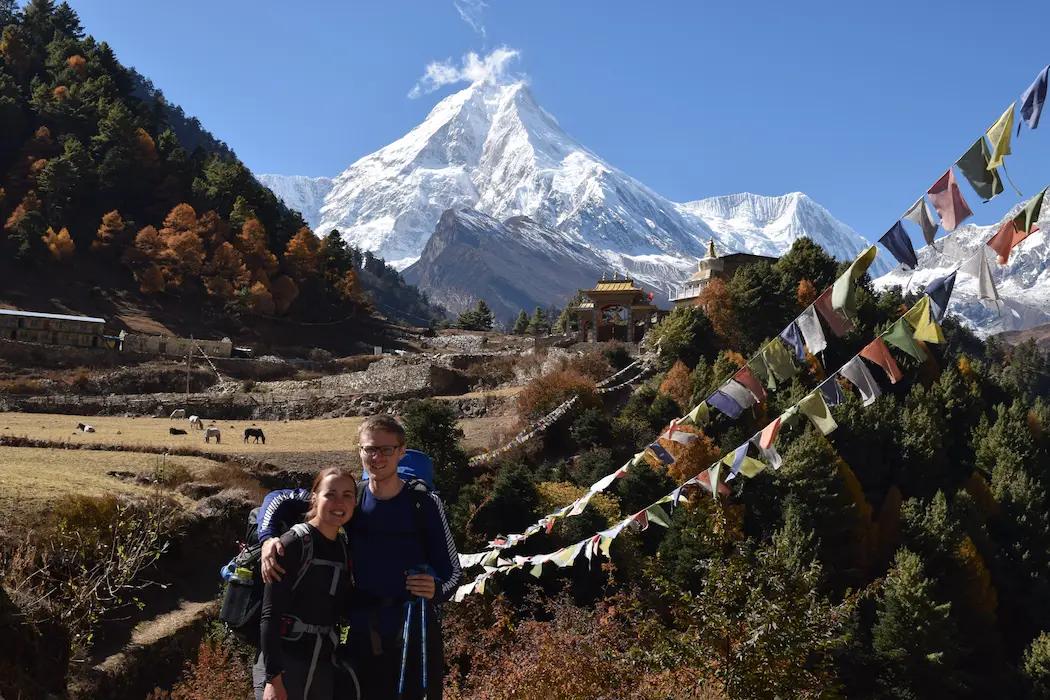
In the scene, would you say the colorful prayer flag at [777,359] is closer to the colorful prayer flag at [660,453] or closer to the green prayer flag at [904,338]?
the green prayer flag at [904,338]

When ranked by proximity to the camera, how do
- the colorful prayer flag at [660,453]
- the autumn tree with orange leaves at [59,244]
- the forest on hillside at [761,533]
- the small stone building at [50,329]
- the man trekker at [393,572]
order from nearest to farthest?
the man trekker at [393,572] → the forest on hillside at [761,533] → the colorful prayer flag at [660,453] → the small stone building at [50,329] → the autumn tree with orange leaves at [59,244]

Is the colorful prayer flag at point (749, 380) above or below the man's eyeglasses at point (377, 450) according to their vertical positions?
above

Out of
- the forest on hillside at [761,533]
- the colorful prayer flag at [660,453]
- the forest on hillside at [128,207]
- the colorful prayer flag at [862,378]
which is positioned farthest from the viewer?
the forest on hillside at [128,207]

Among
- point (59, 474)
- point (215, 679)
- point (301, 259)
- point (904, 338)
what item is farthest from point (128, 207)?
point (904, 338)

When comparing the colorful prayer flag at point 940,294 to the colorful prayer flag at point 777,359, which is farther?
the colorful prayer flag at point 777,359

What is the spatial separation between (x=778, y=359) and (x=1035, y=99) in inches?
135

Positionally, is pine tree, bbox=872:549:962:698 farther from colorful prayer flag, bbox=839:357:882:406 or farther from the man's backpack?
the man's backpack

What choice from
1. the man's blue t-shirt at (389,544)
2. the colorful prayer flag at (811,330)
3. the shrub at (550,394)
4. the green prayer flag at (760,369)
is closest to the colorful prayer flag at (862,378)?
the colorful prayer flag at (811,330)

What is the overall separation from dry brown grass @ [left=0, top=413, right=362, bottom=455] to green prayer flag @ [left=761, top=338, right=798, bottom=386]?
21639mm

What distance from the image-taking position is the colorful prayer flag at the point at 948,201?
7.60 meters

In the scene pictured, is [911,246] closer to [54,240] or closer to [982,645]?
[982,645]

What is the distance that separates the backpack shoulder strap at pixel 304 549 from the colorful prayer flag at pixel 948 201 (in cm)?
621

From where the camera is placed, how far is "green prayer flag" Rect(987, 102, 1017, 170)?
720 cm

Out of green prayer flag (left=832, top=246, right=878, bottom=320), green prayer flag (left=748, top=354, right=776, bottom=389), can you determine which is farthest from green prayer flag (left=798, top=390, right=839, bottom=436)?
green prayer flag (left=832, top=246, right=878, bottom=320)
